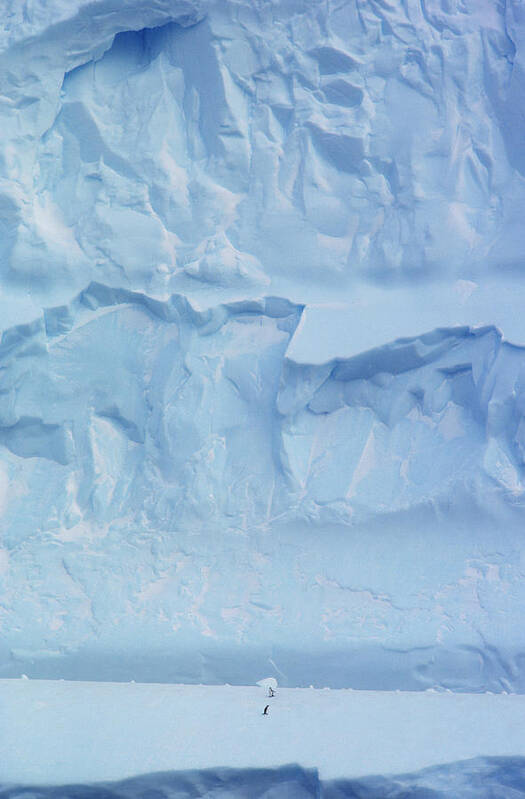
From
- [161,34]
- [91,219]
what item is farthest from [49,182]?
[161,34]

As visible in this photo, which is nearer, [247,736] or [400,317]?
[247,736]

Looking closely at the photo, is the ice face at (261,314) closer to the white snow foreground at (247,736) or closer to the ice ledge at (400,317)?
the ice ledge at (400,317)

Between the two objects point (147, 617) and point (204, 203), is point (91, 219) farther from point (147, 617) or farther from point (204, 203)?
point (147, 617)

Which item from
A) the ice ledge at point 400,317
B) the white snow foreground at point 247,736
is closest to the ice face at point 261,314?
the ice ledge at point 400,317

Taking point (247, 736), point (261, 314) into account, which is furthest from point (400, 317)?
point (247, 736)

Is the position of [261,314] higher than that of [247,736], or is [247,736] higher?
[261,314]

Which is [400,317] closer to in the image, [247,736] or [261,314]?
[261,314]
